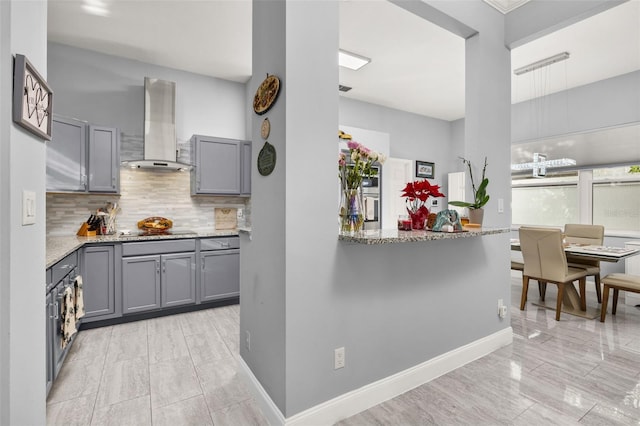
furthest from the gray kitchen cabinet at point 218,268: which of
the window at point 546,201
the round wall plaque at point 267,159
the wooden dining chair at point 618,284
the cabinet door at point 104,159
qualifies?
the window at point 546,201

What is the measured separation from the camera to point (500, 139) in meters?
2.70

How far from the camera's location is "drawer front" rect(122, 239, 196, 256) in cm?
325

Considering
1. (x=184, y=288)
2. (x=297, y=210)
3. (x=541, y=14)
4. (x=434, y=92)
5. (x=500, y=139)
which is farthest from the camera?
(x=434, y=92)

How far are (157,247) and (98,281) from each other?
23.8 inches

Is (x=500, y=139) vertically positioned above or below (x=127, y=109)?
below

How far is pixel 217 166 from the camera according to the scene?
3.98 metres

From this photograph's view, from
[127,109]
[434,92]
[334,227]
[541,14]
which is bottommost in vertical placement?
[334,227]

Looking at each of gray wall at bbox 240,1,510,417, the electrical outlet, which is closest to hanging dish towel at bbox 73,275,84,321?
gray wall at bbox 240,1,510,417

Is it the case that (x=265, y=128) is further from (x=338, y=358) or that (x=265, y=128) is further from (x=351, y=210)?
(x=338, y=358)

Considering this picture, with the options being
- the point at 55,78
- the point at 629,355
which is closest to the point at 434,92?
the point at 629,355

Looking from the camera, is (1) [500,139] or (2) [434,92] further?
(2) [434,92]

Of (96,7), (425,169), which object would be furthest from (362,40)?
(425,169)

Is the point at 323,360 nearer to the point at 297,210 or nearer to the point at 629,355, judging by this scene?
the point at 297,210

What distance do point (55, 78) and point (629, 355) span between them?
5984mm
